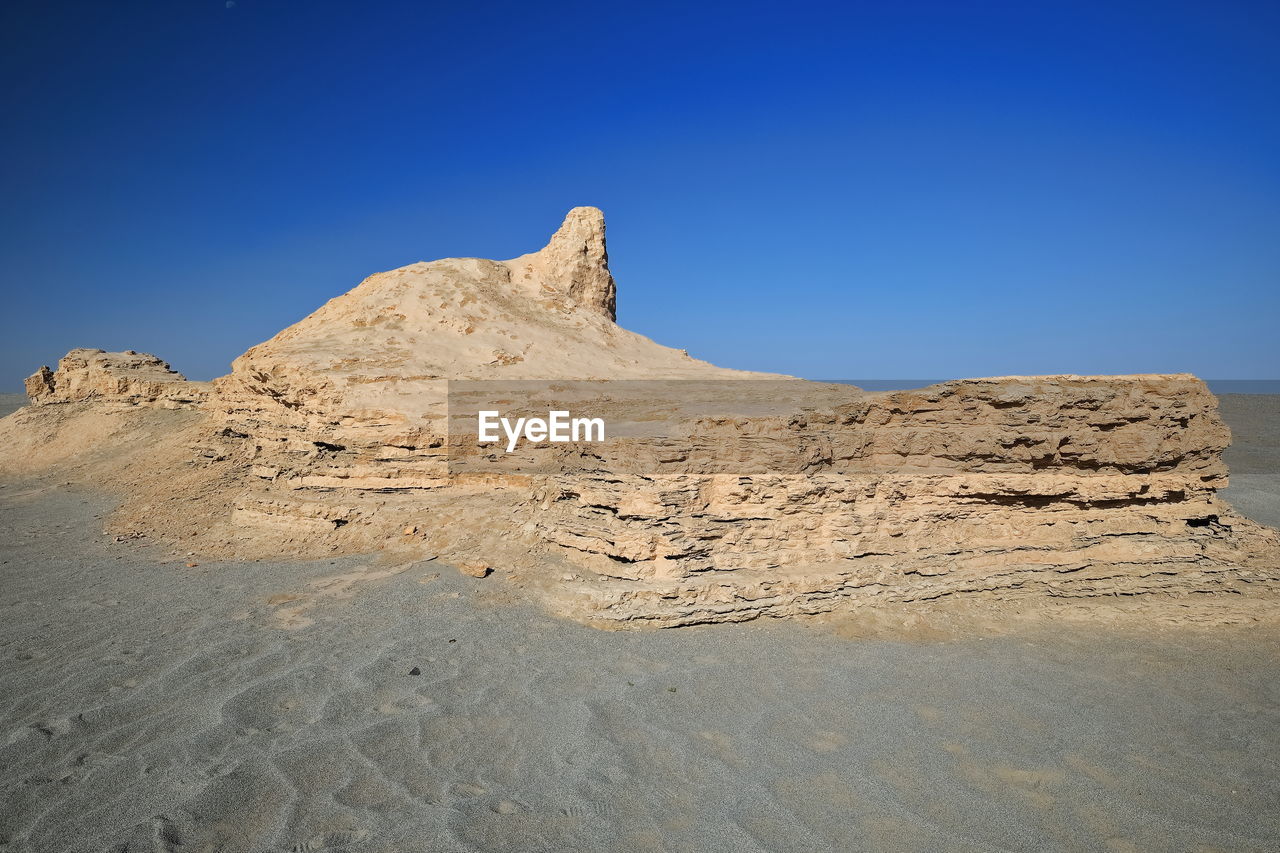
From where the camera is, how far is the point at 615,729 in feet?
13.7

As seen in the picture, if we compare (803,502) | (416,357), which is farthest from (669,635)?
(416,357)

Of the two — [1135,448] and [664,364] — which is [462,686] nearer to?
[1135,448]

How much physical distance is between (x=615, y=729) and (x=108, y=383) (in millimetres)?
18990

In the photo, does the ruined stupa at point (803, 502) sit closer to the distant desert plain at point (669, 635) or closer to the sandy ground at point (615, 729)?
the distant desert plain at point (669, 635)

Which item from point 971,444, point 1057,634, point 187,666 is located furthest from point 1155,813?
point 187,666

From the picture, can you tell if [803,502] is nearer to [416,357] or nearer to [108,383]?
[416,357]

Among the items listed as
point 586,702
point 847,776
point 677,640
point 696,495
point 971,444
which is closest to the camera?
point 847,776

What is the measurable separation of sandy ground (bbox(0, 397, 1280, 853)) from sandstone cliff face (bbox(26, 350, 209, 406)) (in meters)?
12.0

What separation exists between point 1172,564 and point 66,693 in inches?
384

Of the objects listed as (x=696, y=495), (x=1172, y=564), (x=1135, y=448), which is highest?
(x=1135, y=448)

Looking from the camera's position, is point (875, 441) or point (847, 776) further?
→ point (875, 441)

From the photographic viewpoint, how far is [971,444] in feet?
20.3

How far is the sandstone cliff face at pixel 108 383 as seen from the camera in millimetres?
16500

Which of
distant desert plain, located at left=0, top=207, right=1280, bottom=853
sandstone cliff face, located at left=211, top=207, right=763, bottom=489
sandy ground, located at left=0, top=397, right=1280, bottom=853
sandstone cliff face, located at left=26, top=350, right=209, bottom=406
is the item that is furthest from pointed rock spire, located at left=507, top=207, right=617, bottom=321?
sandy ground, located at left=0, top=397, right=1280, bottom=853
